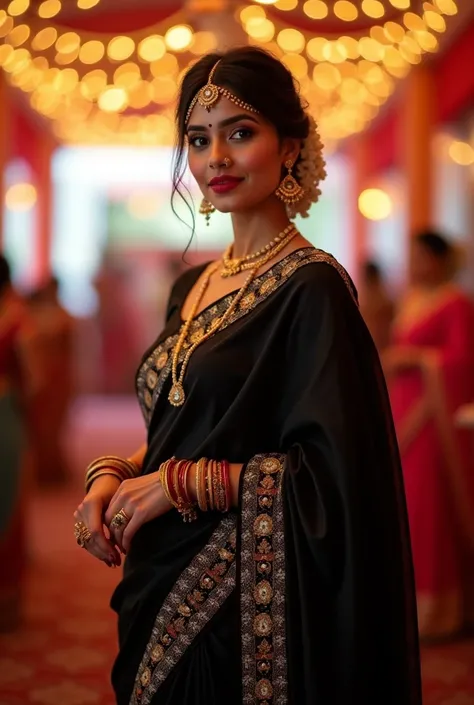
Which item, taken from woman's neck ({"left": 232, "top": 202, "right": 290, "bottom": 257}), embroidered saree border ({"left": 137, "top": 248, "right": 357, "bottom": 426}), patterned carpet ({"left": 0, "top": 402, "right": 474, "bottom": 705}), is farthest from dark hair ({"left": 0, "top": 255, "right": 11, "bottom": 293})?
woman's neck ({"left": 232, "top": 202, "right": 290, "bottom": 257})

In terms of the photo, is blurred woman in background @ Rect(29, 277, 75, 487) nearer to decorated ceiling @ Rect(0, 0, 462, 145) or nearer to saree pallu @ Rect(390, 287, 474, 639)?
decorated ceiling @ Rect(0, 0, 462, 145)

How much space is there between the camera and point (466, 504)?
3.49 metres

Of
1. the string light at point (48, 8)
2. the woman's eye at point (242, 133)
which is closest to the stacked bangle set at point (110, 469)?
the woman's eye at point (242, 133)

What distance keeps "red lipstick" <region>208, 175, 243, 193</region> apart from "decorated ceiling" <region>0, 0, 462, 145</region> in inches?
78.8

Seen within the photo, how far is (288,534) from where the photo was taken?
1.39m

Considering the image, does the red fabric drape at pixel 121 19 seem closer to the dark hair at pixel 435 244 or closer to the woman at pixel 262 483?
the dark hair at pixel 435 244

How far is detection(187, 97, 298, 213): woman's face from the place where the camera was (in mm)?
1491

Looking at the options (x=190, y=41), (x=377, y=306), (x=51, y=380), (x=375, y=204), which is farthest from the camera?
(x=375, y=204)

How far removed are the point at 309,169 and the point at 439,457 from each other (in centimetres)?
216

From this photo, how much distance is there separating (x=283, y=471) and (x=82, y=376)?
1190 cm

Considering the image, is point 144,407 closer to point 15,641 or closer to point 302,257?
point 302,257

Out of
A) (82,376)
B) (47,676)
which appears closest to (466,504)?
(47,676)

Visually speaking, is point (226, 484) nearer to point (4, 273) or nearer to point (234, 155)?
point (234, 155)

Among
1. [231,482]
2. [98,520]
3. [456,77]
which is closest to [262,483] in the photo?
[231,482]
